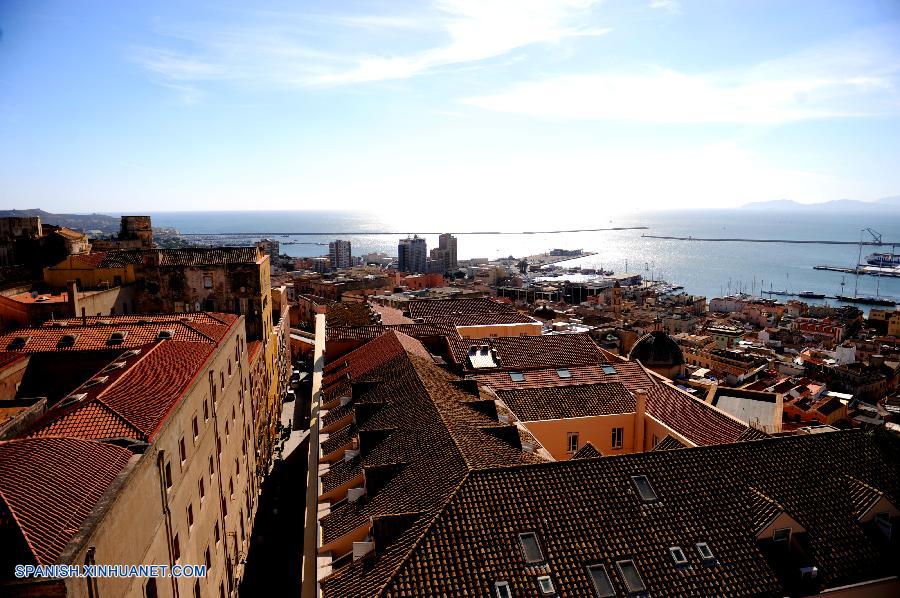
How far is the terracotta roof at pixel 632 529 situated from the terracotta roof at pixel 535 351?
13.8 m

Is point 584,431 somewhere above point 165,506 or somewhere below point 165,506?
below

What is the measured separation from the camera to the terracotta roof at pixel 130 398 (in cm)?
1348

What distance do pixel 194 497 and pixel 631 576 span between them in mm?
12315

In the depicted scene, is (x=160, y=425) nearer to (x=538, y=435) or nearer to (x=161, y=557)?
(x=161, y=557)

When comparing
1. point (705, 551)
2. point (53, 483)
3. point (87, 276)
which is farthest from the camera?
point (87, 276)

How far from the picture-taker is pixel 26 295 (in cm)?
3003

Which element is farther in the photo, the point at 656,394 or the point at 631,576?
the point at 656,394

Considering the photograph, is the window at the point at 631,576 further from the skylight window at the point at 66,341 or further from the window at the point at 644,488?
the skylight window at the point at 66,341

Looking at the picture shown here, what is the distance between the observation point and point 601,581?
38.9 ft

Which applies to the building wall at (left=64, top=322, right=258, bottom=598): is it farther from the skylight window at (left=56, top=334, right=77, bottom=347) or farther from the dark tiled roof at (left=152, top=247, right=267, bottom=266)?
the dark tiled roof at (left=152, top=247, right=267, bottom=266)

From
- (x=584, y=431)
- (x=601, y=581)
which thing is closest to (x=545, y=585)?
(x=601, y=581)

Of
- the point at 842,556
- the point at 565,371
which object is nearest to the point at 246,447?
the point at 565,371

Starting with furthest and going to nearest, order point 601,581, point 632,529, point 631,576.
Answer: point 632,529
point 631,576
point 601,581

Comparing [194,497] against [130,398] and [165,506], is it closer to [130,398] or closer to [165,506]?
[165,506]
